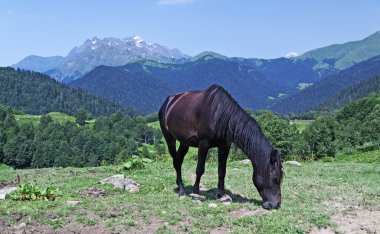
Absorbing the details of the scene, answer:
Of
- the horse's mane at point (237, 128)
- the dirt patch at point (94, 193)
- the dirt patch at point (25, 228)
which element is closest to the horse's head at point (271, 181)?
the horse's mane at point (237, 128)

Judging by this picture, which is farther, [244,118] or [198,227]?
[244,118]

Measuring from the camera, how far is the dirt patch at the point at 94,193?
46.9ft

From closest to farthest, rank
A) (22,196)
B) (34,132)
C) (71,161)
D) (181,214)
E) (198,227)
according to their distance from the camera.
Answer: (198,227), (181,214), (22,196), (71,161), (34,132)

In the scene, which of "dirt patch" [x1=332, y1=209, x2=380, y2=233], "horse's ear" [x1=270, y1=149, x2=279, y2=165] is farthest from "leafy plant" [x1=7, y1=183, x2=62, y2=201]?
"dirt patch" [x1=332, y1=209, x2=380, y2=233]

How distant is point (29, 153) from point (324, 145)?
92.1m

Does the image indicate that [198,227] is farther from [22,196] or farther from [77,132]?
[77,132]

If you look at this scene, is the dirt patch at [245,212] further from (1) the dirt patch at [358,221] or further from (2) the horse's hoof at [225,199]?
(1) the dirt patch at [358,221]

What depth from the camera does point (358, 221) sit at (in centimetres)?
1102

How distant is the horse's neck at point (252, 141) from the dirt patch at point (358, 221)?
248 centimetres

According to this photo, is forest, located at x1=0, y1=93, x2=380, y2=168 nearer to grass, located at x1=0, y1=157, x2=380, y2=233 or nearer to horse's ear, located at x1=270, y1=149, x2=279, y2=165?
grass, located at x1=0, y1=157, x2=380, y2=233

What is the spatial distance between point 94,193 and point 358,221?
27.1 feet

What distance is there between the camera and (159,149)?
16625 centimetres

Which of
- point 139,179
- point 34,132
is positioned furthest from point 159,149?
point 139,179

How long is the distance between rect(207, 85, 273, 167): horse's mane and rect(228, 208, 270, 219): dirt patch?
128 centimetres
